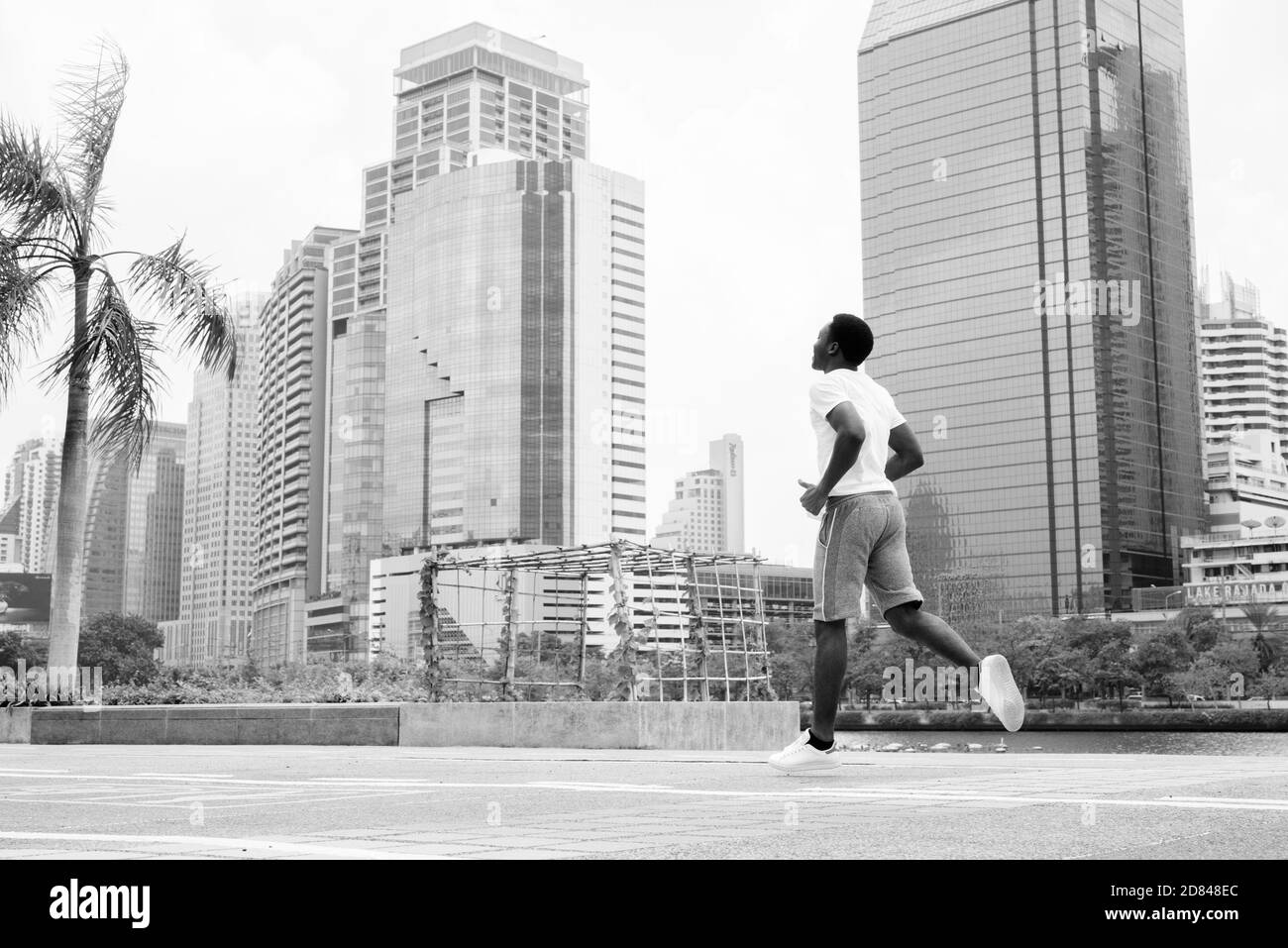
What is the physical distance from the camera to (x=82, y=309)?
1655cm

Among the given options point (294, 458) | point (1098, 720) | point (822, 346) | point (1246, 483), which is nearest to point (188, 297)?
point (822, 346)

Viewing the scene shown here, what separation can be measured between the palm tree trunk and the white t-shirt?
12185mm

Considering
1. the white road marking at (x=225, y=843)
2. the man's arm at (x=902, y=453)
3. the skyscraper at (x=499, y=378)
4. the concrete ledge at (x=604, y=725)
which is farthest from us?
the skyscraper at (x=499, y=378)

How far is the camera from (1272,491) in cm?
16262

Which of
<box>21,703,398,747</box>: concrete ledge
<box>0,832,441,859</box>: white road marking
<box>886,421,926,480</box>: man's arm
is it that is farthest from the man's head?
<box>21,703,398,747</box>: concrete ledge

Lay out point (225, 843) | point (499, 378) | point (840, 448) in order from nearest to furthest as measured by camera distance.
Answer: point (225, 843) → point (840, 448) → point (499, 378)

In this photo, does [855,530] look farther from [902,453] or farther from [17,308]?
[17,308]

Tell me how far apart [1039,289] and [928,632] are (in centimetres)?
13908

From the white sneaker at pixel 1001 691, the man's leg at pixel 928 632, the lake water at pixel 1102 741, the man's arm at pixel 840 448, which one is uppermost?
the man's arm at pixel 840 448

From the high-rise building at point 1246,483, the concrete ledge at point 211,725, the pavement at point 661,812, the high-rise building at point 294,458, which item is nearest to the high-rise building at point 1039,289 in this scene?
the high-rise building at point 1246,483

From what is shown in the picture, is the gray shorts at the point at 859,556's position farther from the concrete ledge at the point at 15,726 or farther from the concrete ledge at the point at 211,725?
the concrete ledge at the point at 15,726

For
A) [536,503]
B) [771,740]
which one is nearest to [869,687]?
[536,503]

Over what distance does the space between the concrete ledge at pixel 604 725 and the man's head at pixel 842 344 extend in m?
9.96

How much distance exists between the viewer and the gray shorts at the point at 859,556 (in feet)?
19.9
